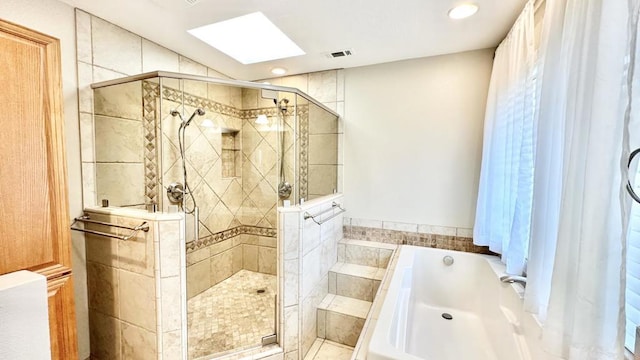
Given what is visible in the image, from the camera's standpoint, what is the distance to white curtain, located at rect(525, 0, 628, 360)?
2.40 ft

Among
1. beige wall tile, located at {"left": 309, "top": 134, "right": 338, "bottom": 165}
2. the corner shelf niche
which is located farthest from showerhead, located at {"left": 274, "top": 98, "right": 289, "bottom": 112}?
the corner shelf niche

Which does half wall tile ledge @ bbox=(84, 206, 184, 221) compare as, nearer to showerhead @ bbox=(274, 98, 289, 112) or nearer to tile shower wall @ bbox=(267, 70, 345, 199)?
tile shower wall @ bbox=(267, 70, 345, 199)

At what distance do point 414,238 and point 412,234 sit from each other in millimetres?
41

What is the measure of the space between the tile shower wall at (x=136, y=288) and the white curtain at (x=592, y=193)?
1.81 meters

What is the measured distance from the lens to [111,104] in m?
1.76

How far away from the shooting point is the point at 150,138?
5.66ft

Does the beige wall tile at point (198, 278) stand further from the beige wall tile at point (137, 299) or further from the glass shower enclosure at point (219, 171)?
the beige wall tile at point (137, 299)

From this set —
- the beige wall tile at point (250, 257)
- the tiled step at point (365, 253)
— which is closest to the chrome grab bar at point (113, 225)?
the beige wall tile at point (250, 257)

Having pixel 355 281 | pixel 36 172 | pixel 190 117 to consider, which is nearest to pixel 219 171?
pixel 190 117

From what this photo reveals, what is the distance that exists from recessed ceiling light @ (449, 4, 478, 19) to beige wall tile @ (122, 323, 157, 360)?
2733 mm

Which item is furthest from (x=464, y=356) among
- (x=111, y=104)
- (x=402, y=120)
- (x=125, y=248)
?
(x=111, y=104)

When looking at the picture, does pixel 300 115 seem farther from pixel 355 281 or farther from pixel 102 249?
pixel 102 249

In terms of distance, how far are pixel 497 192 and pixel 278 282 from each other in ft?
5.56

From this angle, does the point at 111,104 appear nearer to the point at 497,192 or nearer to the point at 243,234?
the point at 243,234
